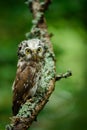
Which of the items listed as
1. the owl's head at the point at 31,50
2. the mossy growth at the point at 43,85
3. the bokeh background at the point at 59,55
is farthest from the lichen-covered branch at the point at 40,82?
the bokeh background at the point at 59,55

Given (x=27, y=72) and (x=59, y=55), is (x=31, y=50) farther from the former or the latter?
(x=59, y=55)

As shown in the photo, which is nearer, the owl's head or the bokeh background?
the owl's head

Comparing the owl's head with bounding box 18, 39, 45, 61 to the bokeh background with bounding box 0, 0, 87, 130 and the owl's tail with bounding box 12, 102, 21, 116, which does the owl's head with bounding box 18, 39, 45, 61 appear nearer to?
the owl's tail with bounding box 12, 102, 21, 116

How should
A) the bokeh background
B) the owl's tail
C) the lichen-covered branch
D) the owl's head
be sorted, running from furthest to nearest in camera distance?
the bokeh background < the owl's head < the owl's tail < the lichen-covered branch

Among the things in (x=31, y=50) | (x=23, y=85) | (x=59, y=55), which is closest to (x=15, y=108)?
(x=23, y=85)

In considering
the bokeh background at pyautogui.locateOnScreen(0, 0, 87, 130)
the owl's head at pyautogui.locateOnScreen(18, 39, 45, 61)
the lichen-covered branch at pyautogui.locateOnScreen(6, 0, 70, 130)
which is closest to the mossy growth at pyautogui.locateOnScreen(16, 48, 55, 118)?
the lichen-covered branch at pyautogui.locateOnScreen(6, 0, 70, 130)

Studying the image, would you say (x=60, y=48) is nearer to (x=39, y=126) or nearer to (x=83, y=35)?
(x=83, y=35)
